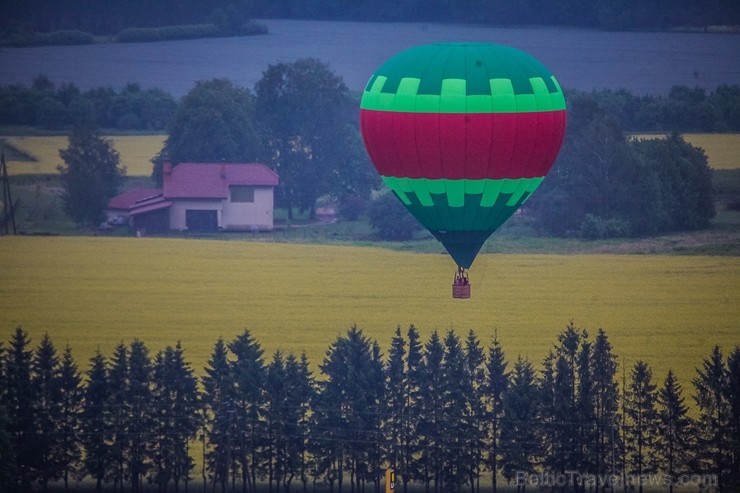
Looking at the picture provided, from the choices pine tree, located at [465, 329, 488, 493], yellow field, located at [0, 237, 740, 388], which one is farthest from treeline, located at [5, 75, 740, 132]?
pine tree, located at [465, 329, 488, 493]

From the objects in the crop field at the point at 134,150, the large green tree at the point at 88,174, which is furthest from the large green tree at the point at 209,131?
the large green tree at the point at 88,174

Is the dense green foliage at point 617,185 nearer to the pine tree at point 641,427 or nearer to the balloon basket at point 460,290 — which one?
the pine tree at point 641,427

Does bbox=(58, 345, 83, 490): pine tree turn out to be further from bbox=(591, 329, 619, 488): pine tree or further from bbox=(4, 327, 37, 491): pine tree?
bbox=(591, 329, 619, 488): pine tree

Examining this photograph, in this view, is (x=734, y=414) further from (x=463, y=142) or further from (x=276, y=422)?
(x=276, y=422)

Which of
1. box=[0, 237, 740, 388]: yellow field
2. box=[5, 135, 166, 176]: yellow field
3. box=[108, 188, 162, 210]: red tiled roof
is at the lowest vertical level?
box=[0, 237, 740, 388]: yellow field

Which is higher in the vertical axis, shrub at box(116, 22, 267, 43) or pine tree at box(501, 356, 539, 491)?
shrub at box(116, 22, 267, 43)

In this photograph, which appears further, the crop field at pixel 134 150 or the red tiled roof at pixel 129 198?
the crop field at pixel 134 150

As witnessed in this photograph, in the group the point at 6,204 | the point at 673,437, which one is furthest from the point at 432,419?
the point at 6,204
